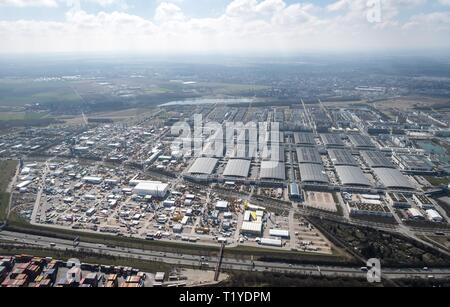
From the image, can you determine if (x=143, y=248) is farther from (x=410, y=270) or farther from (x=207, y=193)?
(x=410, y=270)

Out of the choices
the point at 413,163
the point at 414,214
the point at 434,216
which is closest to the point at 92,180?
the point at 414,214

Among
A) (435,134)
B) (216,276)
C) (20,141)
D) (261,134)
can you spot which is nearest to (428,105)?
(435,134)

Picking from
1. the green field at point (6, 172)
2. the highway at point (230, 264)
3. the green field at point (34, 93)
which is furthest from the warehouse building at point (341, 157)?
the green field at point (34, 93)

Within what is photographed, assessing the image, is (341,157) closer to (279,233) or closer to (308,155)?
(308,155)

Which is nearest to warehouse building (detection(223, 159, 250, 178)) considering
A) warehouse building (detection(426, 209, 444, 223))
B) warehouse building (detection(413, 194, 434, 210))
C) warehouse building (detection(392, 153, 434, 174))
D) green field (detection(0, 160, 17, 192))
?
warehouse building (detection(413, 194, 434, 210))

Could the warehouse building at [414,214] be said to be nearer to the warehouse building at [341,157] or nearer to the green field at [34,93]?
the warehouse building at [341,157]
